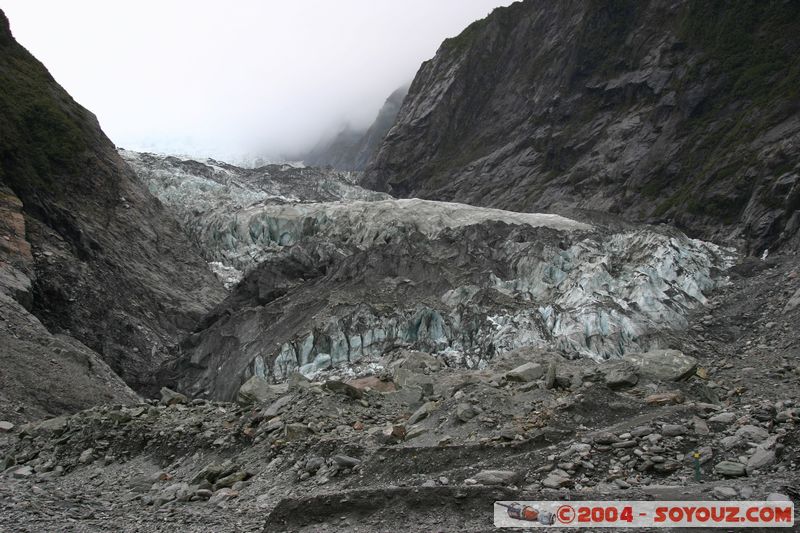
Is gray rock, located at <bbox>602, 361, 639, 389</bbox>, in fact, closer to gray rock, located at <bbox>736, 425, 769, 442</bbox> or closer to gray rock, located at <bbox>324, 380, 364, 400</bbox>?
gray rock, located at <bbox>736, 425, 769, 442</bbox>

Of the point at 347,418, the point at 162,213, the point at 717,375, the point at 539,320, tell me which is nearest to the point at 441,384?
the point at 347,418

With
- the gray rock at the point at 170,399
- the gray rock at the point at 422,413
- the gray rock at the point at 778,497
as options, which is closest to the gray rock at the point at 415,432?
the gray rock at the point at 422,413

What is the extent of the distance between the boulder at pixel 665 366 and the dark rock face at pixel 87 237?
72.8 ft

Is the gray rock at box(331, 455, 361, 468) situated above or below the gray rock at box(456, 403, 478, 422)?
below

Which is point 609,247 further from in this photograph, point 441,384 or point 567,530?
point 567,530

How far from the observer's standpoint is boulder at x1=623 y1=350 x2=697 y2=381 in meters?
10.4

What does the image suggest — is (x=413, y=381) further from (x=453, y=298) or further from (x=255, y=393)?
(x=453, y=298)

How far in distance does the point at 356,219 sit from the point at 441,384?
31.7 m

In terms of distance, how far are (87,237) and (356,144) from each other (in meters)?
98.6

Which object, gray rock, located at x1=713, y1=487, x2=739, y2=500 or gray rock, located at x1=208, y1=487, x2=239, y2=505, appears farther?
gray rock, located at x1=208, y1=487, x2=239, y2=505

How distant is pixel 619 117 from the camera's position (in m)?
65.9

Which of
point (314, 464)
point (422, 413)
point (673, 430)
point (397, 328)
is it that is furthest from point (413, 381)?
point (397, 328)

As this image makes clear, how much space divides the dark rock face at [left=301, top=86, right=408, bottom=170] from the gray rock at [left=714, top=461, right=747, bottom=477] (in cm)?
11035

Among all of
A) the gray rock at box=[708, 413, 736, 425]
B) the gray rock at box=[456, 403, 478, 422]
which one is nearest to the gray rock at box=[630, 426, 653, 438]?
the gray rock at box=[708, 413, 736, 425]
